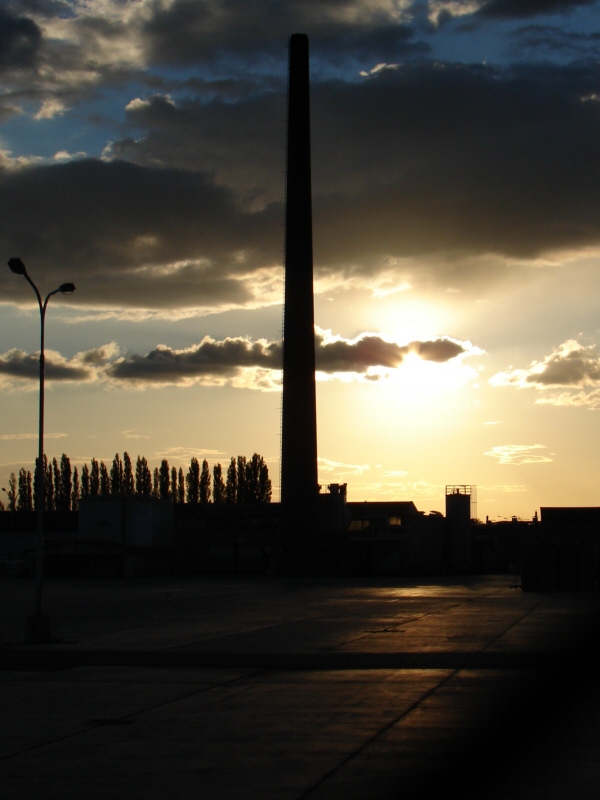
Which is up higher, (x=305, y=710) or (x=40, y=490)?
(x=40, y=490)

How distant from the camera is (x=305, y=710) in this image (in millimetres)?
17547

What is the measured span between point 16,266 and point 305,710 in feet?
61.0

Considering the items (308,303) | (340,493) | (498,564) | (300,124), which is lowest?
(498,564)

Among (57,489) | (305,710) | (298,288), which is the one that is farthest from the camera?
(57,489)

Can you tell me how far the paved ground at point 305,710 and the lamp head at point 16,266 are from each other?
11271 millimetres

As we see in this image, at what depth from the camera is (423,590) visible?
231ft

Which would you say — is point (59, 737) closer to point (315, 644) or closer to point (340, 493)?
point (315, 644)

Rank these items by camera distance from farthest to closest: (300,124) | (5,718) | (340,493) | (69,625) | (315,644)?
(340,493)
(300,124)
(69,625)
(315,644)
(5,718)

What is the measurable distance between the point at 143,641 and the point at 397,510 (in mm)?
163743

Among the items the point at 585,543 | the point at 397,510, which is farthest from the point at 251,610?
the point at 397,510

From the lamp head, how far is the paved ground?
1127cm

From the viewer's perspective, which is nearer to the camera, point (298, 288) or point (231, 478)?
point (298, 288)

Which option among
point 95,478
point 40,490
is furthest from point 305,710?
point 95,478

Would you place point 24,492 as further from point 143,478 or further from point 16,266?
point 16,266
